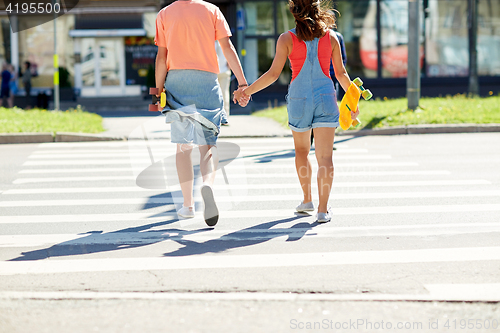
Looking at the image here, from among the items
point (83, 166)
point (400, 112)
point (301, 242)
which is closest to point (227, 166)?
point (83, 166)

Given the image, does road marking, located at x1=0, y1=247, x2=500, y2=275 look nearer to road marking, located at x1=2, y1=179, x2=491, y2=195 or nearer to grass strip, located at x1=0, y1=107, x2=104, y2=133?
road marking, located at x1=2, y1=179, x2=491, y2=195

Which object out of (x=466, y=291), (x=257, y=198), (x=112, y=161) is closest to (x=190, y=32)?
(x=257, y=198)

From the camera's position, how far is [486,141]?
37.1ft

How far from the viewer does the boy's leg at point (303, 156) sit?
214 inches

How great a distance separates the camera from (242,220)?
5.61m

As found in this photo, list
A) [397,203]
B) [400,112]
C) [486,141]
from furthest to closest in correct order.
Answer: [400,112], [486,141], [397,203]

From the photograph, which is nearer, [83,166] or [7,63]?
[83,166]

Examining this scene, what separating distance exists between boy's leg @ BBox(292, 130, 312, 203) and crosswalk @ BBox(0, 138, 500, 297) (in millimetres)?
339

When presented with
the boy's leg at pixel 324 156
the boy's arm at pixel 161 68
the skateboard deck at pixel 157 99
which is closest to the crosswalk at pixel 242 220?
the boy's leg at pixel 324 156

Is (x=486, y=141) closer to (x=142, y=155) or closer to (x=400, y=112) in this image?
(x=400, y=112)

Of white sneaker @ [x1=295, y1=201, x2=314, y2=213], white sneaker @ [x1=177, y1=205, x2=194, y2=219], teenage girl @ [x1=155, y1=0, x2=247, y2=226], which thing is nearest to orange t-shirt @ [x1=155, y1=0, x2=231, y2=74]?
teenage girl @ [x1=155, y1=0, x2=247, y2=226]

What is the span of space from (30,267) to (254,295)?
1.59 meters

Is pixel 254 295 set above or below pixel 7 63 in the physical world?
below

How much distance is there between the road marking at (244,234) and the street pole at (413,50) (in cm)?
928
